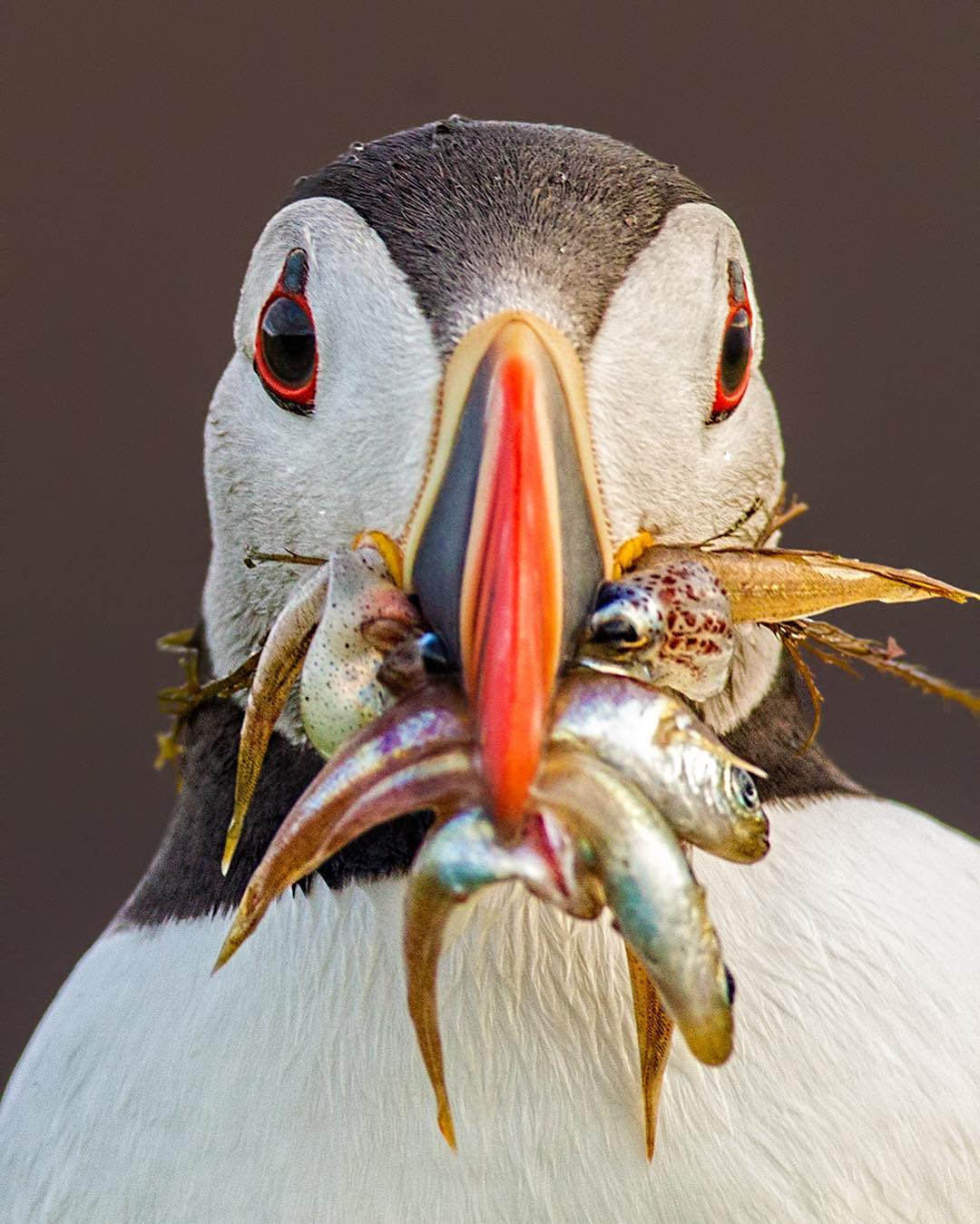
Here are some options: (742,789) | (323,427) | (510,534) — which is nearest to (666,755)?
(742,789)

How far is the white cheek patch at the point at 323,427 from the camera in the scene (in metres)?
1.26

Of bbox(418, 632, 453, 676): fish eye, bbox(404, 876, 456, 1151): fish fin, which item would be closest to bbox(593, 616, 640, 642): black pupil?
bbox(418, 632, 453, 676): fish eye

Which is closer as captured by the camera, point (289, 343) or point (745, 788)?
point (745, 788)

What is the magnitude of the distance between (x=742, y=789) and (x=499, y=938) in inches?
17.2

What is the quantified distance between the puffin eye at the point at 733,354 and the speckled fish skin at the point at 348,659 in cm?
41

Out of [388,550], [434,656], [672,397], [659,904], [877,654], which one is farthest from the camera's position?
[877,654]

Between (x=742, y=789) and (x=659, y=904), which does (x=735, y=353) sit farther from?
(x=659, y=904)

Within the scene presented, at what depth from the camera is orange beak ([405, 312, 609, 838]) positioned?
974 mm

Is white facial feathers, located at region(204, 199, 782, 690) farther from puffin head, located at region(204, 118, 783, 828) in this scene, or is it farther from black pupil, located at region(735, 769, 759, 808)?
black pupil, located at region(735, 769, 759, 808)

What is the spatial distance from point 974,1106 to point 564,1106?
38cm

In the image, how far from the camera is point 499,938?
4.60 feet

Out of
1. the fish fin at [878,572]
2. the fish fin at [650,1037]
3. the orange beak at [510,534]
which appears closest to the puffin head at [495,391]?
the orange beak at [510,534]

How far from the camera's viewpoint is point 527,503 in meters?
1.04

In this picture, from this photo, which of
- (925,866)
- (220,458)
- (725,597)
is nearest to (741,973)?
(925,866)
